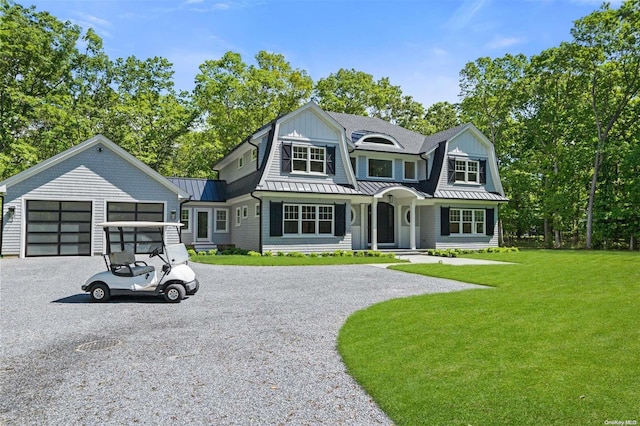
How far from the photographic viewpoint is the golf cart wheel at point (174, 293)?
8562 millimetres

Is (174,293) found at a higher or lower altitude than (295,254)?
lower

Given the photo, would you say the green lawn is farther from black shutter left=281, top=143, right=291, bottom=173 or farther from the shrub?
black shutter left=281, top=143, right=291, bottom=173

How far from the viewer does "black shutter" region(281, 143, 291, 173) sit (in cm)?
1955

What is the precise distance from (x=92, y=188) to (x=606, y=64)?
95.9ft

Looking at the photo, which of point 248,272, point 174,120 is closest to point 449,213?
point 248,272

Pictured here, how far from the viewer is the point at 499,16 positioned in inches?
461

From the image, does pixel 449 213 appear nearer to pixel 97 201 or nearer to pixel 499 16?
pixel 499 16

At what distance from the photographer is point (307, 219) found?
19891mm

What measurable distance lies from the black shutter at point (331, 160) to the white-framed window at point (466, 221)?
730 centimetres

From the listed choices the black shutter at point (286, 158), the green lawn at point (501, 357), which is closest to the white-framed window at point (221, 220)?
the black shutter at point (286, 158)

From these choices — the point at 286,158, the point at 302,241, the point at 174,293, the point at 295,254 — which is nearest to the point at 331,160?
the point at 286,158

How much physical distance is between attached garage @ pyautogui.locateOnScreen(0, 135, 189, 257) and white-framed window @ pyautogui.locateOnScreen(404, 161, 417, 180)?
12.1m

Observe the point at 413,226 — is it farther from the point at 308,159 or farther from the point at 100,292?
the point at 100,292

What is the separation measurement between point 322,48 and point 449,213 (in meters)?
11.7
